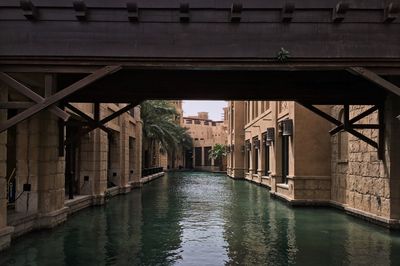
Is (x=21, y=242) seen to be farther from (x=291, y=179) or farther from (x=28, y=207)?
(x=291, y=179)

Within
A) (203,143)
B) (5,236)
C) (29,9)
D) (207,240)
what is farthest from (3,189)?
(203,143)

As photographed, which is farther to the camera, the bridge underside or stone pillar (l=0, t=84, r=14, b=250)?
the bridge underside

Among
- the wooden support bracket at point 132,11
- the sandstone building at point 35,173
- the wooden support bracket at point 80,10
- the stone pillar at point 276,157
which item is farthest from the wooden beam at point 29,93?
the stone pillar at point 276,157

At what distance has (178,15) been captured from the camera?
9.24 metres

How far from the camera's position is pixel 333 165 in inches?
824

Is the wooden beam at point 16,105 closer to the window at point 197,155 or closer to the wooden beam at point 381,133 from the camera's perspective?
the wooden beam at point 381,133

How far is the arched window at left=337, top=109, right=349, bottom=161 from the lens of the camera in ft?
64.0

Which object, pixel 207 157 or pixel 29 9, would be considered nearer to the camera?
pixel 29 9

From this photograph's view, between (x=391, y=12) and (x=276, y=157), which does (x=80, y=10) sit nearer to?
(x=391, y=12)

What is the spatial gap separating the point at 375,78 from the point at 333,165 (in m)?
12.4

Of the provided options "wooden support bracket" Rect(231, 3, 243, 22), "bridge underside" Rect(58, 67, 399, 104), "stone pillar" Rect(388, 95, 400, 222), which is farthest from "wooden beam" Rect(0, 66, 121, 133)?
"stone pillar" Rect(388, 95, 400, 222)

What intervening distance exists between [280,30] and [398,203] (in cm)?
743

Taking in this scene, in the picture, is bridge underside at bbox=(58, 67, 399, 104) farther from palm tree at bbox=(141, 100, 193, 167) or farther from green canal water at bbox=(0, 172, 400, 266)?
palm tree at bbox=(141, 100, 193, 167)

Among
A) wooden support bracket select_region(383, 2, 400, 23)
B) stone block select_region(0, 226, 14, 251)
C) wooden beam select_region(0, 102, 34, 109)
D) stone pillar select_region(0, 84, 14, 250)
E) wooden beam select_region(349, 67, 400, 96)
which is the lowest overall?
stone block select_region(0, 226, 14, 251)
